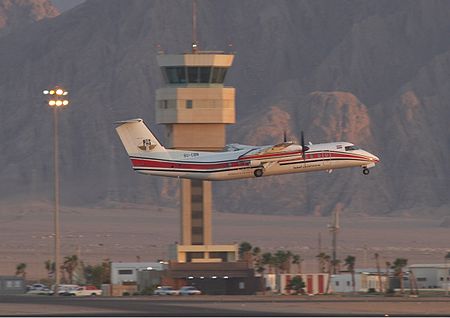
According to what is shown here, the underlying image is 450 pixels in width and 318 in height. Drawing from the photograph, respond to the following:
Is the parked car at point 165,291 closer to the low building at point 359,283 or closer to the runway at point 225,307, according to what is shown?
the runway at point 225,307

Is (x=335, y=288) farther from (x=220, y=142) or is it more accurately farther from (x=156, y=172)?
(x=156, y=172)

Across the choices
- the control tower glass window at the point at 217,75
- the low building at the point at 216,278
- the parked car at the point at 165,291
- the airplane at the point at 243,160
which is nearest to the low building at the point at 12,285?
the low building at the point at 216,278

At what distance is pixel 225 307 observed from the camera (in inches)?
4855

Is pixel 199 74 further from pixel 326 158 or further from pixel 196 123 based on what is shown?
pixel 326 158

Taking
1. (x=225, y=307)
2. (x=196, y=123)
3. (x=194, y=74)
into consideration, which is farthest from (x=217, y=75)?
(x=225, y=307)

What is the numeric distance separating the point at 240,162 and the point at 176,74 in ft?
186

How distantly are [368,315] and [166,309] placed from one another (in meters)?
15.0

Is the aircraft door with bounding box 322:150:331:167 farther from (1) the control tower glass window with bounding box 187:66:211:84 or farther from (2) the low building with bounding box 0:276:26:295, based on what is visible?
(2) the low building with bounding box 0:276:26:295

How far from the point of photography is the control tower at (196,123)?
184m

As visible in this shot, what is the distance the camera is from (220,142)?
184500mm

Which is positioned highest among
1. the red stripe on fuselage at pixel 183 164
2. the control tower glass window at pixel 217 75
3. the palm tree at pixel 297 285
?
the control tower glass window at pixel 217 75

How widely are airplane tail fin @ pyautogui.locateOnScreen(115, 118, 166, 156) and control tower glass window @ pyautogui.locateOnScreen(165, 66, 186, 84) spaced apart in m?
51.0

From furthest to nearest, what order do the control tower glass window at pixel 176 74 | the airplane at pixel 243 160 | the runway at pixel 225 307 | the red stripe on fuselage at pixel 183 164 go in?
the control tower glass window at pixel 176 74 < the airplane at pixel 243 160 < the red stripe on fuselage at pixel 183 164 < the runway at pixel 225 307

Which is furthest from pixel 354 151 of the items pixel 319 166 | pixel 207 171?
pixel 207 171
